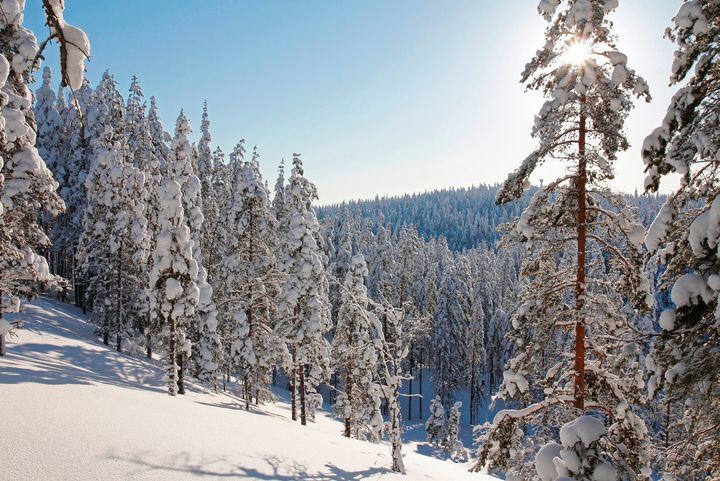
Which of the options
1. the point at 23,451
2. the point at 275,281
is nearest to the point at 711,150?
the point at 23,451

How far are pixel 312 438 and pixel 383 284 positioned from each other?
114 ft

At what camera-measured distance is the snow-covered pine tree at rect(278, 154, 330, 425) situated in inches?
975

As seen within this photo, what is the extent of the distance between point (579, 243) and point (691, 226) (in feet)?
9.80

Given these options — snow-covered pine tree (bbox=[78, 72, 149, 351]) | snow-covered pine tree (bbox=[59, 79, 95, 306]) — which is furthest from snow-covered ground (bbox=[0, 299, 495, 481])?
snow-covered pine tree (bbox=[59, 79, 95, 306])

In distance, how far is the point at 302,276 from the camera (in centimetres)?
2480

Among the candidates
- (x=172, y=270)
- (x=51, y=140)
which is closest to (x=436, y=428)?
(x=172, y=270)

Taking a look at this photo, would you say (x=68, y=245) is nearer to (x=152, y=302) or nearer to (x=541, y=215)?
(x=152, y=302)

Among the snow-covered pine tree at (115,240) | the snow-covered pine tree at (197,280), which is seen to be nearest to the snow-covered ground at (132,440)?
the snow-covered pine tree at (197,280)

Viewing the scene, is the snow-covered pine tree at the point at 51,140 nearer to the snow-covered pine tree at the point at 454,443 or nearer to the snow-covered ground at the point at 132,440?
the snow-covered ground at the point at 132,440

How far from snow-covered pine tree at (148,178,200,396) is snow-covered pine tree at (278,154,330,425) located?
5.03 m

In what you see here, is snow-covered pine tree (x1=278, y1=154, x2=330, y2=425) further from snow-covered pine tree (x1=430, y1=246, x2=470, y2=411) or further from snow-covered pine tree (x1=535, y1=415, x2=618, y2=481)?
snow-covered pine tree (x1=430, y1=246, x2=470, y2=411)

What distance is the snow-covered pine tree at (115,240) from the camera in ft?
101

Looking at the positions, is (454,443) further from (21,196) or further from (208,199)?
(21,196)

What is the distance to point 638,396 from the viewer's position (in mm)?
8641
